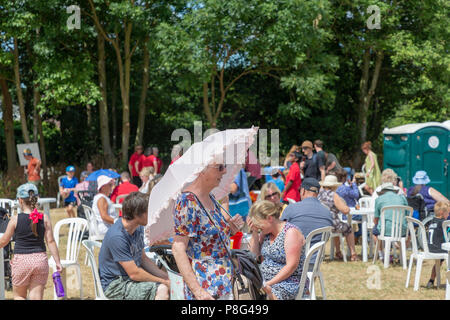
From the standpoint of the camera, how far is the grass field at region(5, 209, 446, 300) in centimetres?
687

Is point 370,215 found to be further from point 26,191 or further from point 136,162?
point 136,162

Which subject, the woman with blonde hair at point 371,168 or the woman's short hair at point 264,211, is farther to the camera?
the woman with blonde hair at point 371,168

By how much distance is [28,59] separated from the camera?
→ 20156 mm

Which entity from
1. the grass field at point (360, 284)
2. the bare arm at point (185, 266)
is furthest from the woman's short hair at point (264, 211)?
the grass field at point (360, 284)

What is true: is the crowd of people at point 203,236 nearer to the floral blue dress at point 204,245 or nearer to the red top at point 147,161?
the floral blue dress at point 204,245

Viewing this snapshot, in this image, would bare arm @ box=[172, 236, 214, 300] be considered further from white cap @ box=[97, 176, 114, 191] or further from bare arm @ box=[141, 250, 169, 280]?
white cap @ box=[97, 176, 114, 191]

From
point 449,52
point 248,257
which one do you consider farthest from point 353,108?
point 248,257

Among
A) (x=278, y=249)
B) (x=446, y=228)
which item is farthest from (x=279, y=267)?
(x=446, y=228)

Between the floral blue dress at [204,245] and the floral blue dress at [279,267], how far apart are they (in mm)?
1405

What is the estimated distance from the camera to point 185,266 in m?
3.20

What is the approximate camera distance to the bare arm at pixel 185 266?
10.5 feet

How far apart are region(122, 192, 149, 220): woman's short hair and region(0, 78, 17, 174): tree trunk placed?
52.1 feet

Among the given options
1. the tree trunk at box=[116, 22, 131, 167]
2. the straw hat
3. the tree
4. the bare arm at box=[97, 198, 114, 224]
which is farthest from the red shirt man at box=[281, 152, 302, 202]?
the tree trunk at box=[116, 22, 131, 167]

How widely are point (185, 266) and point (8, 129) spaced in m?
18.1
